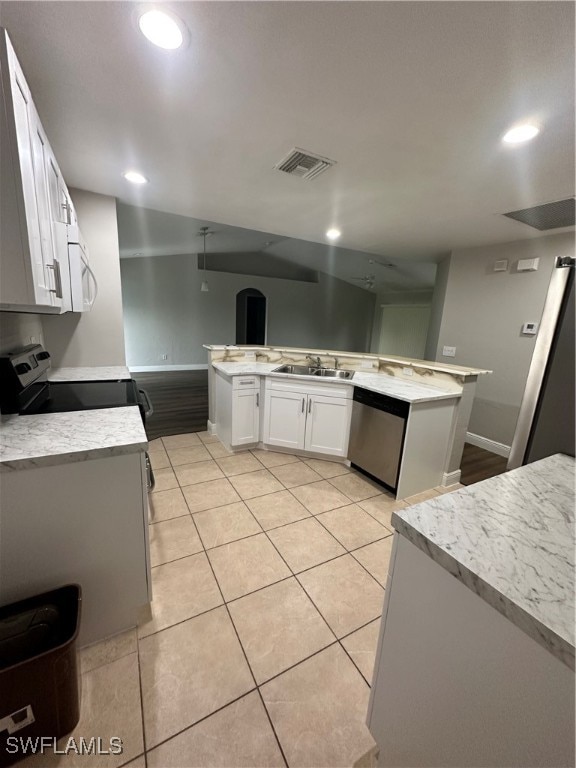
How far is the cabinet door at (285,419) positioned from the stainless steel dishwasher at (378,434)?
0.52 m

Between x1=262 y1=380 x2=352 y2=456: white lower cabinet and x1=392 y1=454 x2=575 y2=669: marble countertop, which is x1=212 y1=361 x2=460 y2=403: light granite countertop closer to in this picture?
x1=262 y1=380 x2=352 y2=456: white lower cabinet

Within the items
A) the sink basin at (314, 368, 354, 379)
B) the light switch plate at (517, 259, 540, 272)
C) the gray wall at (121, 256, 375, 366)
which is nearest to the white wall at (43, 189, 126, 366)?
the sink basin at (314, 368, 354, 379)

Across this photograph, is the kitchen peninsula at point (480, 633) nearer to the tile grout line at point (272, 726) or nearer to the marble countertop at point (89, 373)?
the tile grout line at point (272, 726)

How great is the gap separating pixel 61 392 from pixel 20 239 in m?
1.15

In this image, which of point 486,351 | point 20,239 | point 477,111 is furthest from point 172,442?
point 486,351

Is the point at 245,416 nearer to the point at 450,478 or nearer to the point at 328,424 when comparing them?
the point at 328,424

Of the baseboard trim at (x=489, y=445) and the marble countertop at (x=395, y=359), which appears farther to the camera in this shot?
the baseboard trim at (x=489, y=445)

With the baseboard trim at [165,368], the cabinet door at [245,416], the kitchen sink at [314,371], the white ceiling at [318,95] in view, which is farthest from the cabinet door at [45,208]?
the baseboard trim at [165,368]

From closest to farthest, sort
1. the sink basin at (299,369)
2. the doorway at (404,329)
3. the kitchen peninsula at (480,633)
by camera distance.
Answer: the kitchen peninsula at (480,633)
the sink basin at (299,369)
the doorway at (404,329)

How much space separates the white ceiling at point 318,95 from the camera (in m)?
1.09

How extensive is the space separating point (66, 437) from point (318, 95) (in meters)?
1.91

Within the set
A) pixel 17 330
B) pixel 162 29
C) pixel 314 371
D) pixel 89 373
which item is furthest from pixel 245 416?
pixel 162 29

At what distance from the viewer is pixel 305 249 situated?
264 inches

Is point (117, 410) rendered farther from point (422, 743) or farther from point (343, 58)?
point (343, 58)
